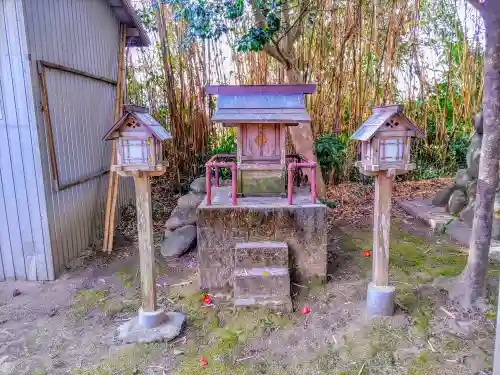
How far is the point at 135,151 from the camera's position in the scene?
3004 mm

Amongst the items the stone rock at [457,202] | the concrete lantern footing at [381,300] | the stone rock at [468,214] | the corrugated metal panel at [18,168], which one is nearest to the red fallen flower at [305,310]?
the concrete lantern footing at [381,300]

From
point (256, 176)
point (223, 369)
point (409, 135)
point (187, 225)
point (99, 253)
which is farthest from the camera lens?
point (187, 225)

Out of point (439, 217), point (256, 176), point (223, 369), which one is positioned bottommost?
point (223, 369)

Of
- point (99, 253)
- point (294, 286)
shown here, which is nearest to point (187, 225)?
point (99, 253)

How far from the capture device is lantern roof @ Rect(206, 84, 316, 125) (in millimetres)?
4154

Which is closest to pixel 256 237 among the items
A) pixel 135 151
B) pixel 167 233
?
pixel 135 151

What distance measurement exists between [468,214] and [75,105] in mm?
5786

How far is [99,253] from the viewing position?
201 inches

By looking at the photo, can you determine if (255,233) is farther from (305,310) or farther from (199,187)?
(199,187)

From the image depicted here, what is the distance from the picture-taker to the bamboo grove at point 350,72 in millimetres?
7246

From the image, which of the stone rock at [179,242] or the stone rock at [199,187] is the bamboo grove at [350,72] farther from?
the stone rock at [179,242]

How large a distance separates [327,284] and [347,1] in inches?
215

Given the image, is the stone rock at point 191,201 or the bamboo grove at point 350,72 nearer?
the stone rock at point 191,201

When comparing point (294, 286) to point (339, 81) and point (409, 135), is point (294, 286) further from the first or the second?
point (339, 81)
